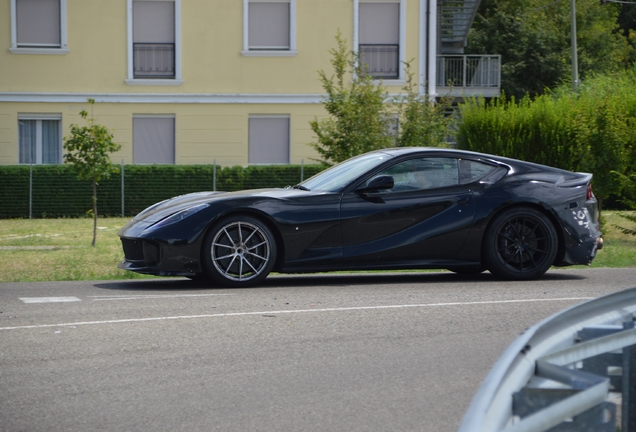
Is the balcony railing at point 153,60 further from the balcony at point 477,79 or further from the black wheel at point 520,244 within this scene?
the black wheel at point 520,244

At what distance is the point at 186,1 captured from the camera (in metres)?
26.4

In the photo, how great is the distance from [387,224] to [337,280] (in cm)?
106

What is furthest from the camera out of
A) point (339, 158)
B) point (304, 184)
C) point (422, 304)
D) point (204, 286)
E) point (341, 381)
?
point (339, 158)

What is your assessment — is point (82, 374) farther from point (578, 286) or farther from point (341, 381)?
point (578, 286)

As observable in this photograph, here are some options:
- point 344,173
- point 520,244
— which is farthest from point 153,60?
point 520,244

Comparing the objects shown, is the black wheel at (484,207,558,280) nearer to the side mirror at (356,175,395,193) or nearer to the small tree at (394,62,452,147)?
the side mirror at (356,175,395,193)

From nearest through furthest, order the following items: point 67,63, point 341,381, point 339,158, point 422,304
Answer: point 341,381 → point 422,304 → point 339,158 → point 67,63

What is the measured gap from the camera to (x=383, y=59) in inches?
1072

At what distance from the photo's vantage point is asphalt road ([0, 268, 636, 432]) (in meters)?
4.61

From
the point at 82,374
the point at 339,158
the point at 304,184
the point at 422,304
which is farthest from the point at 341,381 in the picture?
the point at 339,158

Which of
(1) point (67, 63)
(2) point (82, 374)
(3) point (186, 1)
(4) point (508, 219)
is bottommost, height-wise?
(2) point (82, 374)

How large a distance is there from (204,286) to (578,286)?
370 cm

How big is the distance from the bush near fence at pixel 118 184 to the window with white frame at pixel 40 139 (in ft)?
7.59

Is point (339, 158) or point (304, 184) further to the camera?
point (339, 158)
